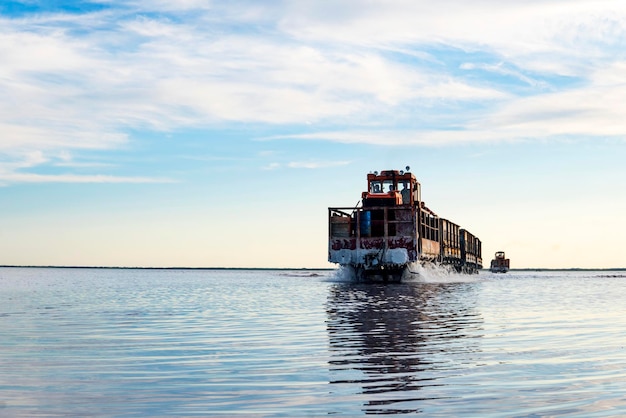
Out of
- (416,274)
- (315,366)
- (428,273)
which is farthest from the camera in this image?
(428,273)

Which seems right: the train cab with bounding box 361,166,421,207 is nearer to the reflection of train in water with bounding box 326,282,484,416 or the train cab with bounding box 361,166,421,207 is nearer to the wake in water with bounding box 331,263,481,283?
the wake in water with bounding box 331,263,481,283

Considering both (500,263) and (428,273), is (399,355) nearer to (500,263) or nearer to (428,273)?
(428,273)

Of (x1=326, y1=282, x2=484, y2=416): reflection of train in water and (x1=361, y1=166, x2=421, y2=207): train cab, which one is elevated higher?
(x1=361, y1=166, x2=421, y2=207): train cab

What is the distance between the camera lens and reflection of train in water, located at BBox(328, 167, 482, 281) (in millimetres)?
46938

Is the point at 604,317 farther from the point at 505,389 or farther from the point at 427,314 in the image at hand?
the point at 505,389

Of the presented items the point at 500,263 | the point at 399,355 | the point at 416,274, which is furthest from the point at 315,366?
the point at 500,263

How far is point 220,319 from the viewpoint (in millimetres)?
19703

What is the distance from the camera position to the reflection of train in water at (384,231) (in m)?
46.9

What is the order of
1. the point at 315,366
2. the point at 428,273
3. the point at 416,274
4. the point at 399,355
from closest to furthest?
the point at 315,366, the point at 399,355, the point at 416,274, the point at 428,273

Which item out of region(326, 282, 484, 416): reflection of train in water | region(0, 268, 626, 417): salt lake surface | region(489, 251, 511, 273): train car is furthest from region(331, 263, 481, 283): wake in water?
region(489, 251, 511, 273): train car

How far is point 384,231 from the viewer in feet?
156

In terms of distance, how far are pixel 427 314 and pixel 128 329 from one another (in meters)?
8.88

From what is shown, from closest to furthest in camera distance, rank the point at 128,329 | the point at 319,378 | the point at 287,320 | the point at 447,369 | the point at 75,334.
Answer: the point at 319,378 < the point at 447,369 < the point at 75,334 < the point at 128,329 < the point at 287,320

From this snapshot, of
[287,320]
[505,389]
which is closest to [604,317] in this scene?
[287,320]
